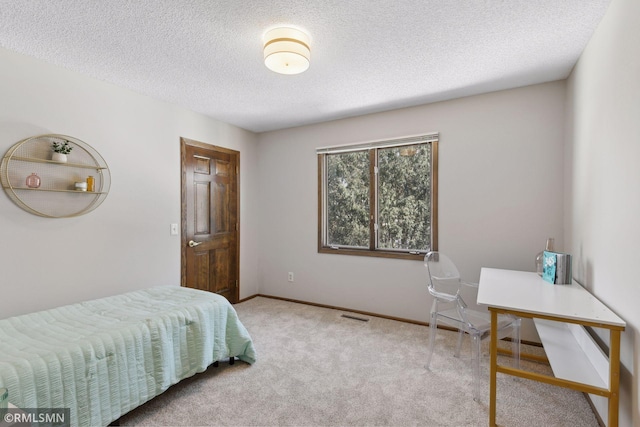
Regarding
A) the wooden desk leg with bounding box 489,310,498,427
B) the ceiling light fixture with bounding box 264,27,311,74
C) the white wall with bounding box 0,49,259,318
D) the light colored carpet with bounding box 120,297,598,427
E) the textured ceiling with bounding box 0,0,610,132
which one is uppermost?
the textured ceiling with bounding box 0,0,610,132

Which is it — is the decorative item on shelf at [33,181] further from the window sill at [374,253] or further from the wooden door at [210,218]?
the window sill at [374,253]

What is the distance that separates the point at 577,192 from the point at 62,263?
13.4 feet

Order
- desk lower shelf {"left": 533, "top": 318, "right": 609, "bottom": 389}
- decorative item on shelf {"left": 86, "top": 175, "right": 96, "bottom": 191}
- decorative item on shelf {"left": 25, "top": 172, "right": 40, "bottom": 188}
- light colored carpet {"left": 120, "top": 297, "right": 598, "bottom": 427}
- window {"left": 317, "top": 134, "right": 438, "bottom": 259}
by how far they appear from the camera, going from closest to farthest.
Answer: desk lower shelf {"left": 533, "top": 318, "right": 609, "bottom": 389} → light colored carpet {"left": 120, "top": 297, "right": 598, "bottom": 427} → decorative item on shelf {"left": 25, "top": 172, "right": 40, "bottom": 188} → decorative item on shelf {"left": 86, "top": 175, "right": 96, "bottom": 191} → window {"left": 317, "top": 134, "right": 438, "bottom": 259}

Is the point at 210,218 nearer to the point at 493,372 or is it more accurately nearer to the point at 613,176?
the point at 493,372

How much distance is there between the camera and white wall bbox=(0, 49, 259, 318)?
7.12 feet

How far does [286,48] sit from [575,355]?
259 cm

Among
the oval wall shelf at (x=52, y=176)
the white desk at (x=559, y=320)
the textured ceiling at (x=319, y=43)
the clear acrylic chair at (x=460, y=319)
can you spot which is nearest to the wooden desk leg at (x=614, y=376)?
the white desk at (x=559, y=320)

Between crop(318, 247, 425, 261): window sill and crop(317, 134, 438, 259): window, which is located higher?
crop(317, 134, 438, 259): window

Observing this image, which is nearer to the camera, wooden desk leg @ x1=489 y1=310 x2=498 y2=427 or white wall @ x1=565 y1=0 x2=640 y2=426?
white wall @ x1=565 y1=0 x2=640 y2=426

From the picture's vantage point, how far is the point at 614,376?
4.65ft

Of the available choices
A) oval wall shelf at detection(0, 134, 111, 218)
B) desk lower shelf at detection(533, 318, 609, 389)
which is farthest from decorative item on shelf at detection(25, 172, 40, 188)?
desk lower shelf at detection(533, 318, 609, 389)

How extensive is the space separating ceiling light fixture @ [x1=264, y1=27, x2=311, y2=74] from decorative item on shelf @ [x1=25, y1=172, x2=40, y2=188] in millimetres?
1928

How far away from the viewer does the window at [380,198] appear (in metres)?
3.32

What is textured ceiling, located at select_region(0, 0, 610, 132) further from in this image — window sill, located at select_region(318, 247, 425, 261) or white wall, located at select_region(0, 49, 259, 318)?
window sill, located at select_region(318, 247, 425, 261)
